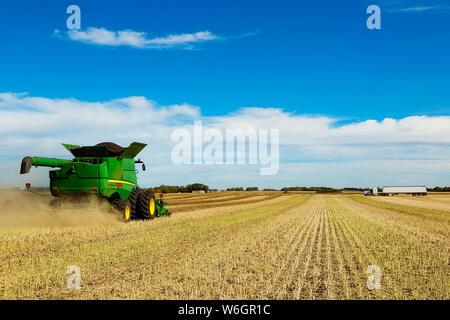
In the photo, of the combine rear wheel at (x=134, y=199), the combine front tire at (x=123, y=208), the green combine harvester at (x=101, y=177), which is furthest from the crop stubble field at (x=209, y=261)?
the combine rear wheel at (x=134, y=199)

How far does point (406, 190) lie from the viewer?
113 meters

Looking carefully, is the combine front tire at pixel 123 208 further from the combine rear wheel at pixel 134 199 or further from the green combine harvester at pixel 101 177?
the combine rear wheel at pixel 134 199

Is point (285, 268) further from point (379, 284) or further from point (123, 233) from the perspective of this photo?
point (123, 233)

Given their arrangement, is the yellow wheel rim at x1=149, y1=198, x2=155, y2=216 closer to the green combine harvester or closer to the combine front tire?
the green combine harvester

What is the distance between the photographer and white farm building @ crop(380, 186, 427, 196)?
11112 centimetres

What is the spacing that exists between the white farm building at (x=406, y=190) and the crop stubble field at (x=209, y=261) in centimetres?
10582

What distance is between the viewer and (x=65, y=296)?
21.0 feet

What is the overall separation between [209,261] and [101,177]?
26.4 feet

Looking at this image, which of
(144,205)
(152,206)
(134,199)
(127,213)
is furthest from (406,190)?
(127,213)

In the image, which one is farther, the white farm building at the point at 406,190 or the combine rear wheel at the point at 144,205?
the white farm building at the point at 406,190

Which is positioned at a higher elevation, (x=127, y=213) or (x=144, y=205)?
(x=144, y=205)

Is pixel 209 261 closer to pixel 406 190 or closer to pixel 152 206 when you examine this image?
pixel 152 206

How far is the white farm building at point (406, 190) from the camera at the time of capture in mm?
111125

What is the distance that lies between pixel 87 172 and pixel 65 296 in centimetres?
982
